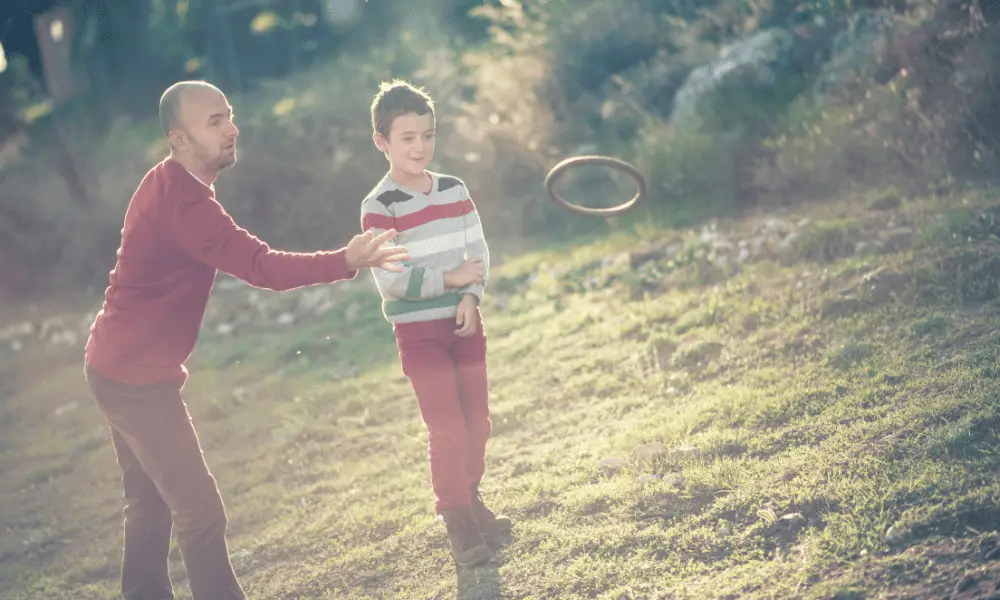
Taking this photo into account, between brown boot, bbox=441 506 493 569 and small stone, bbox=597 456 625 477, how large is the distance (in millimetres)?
816

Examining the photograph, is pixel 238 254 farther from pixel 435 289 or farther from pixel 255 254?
pixel 435 289

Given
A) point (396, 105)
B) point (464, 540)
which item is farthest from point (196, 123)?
point (464, 540)

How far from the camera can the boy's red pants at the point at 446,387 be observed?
385cm

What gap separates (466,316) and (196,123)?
→ 1.16 metres

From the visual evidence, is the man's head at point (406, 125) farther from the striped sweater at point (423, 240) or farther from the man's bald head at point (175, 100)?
the man's bald head at point (175, 100)

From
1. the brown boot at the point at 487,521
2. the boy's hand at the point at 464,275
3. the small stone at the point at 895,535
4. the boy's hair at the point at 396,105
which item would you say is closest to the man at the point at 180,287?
the boy's hand at the point at 464,275

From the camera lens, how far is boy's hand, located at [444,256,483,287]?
12.4 feet

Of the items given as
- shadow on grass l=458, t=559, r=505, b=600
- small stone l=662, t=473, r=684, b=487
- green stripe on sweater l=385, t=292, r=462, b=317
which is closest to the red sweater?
green stripe on sweater l=385, t=292, r=462, b=317

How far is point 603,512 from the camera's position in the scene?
13.6 ft

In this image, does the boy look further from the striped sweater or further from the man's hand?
the man's hand

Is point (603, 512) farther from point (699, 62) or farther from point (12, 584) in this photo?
point (699, 62)

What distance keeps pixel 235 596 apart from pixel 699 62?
8.11m

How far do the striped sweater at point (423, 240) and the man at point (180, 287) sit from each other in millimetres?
150

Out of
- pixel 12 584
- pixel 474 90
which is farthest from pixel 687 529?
pixel 474 90
